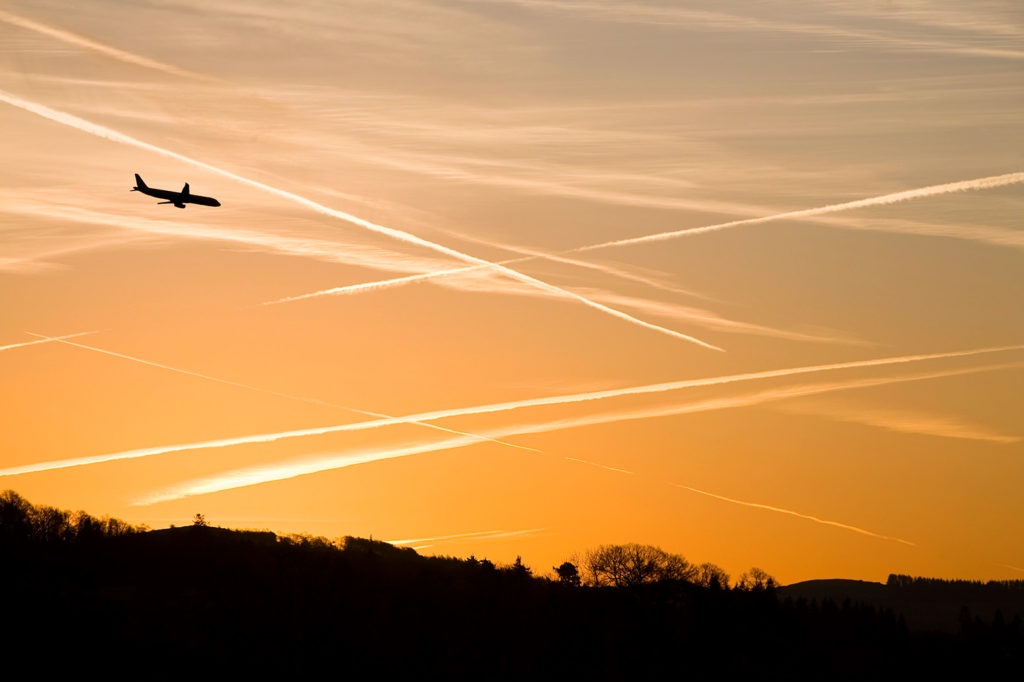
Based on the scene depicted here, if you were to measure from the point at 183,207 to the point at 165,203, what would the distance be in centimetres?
288

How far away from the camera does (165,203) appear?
198875 millimetres

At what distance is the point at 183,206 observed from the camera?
19938cm

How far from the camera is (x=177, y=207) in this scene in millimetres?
199875

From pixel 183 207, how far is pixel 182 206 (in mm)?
1108

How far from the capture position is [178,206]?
199875 millimetres

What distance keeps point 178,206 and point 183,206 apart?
1.02m

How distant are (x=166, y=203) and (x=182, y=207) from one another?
7.95ft

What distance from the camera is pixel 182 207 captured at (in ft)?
655

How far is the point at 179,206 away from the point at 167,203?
1.88 metres

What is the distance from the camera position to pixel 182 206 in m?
200

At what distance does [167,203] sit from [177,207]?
1591 mm

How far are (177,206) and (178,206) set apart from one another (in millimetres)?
381

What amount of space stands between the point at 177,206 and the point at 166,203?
1671 mm

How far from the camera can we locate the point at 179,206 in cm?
19962
